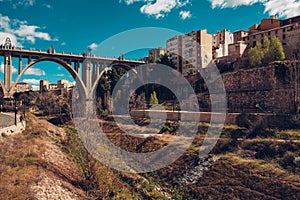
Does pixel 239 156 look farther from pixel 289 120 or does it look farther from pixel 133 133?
pixel 133 133

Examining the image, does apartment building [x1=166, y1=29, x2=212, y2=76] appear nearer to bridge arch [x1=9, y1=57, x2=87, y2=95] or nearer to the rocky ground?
bridge arch [x1=9, y1=57, x2=87, y2=95]

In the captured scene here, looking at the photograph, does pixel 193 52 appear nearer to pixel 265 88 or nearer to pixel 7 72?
pixel 265 88

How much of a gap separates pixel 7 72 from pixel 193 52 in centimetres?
2888

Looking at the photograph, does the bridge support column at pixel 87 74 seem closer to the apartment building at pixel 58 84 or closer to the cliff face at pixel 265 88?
the cliff face at pixel 265 88

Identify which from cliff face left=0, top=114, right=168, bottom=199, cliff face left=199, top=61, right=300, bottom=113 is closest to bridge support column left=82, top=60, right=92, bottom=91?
cliff face left=199, top=61, right=300, bottom=113

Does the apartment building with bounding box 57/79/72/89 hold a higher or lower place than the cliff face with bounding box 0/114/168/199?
higher

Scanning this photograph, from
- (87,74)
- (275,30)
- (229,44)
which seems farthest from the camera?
(87,74)

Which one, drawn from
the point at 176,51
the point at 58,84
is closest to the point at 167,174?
the point at 176,51

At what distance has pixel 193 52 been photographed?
4559 cm

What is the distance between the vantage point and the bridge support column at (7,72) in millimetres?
33844

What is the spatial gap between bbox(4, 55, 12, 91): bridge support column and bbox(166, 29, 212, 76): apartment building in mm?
26696

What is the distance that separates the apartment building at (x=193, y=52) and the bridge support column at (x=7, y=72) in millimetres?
26696

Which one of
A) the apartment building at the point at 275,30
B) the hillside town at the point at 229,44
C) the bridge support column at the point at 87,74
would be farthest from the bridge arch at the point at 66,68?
the apartment building at the point at 275,30

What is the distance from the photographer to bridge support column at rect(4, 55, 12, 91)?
33.8 m
